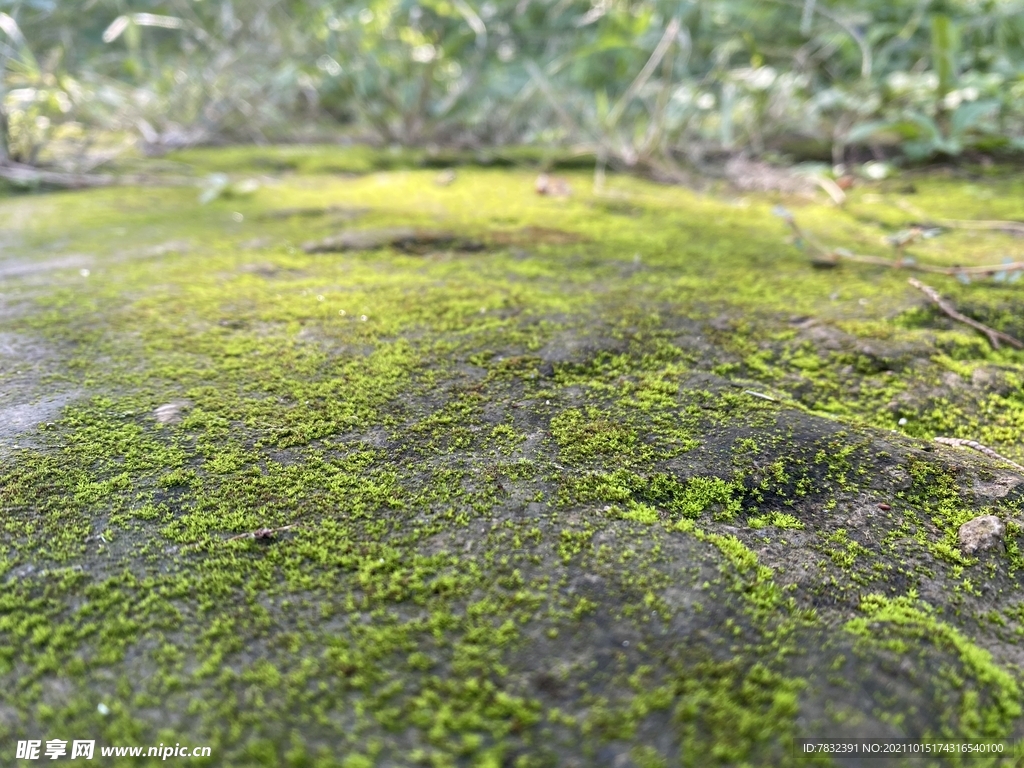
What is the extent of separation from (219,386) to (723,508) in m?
0.93

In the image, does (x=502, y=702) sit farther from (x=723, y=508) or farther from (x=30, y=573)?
(x=30, y=573)

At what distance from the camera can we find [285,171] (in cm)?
319

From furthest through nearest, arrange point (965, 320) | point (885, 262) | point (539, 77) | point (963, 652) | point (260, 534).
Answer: point (539, 77), point (885, 262), point (965, 320), point (260, 534), point (963, 652)

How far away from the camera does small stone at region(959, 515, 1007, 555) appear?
852 millimetres

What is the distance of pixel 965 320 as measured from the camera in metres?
1.45

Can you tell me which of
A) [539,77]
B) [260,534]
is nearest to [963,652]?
[260,534]

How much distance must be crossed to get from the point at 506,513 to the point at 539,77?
8.69ft

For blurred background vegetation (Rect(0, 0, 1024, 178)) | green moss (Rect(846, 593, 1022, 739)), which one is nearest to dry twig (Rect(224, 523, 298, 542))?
green moss (Rect(846, 593, 1022, 739))

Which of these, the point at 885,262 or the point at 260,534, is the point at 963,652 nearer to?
the point at 260,534

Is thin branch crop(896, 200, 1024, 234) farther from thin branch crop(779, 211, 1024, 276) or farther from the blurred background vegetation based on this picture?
the blurred background vegetation

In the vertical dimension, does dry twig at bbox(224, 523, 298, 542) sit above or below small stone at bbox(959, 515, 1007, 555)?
above

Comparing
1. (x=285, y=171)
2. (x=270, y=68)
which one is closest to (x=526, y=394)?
(x=285, y=171)

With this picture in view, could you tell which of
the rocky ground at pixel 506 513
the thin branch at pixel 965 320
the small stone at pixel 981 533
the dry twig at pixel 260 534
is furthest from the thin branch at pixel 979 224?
the dry twig at pixel 260 534

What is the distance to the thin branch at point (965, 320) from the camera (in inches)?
55.1
